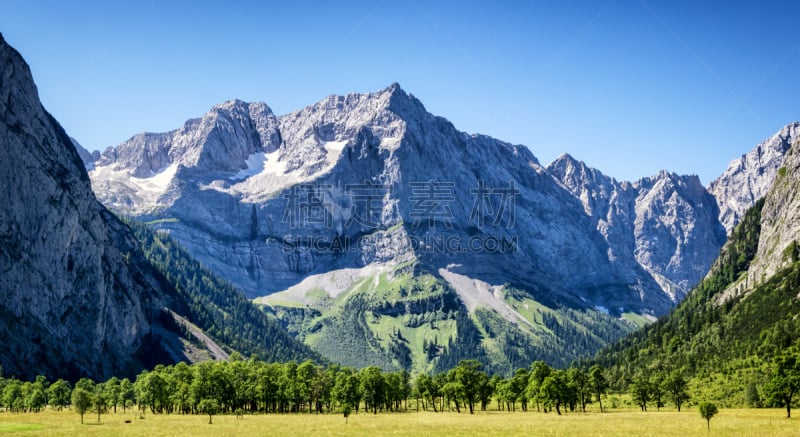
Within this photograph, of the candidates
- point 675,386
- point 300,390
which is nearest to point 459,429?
point 300,390

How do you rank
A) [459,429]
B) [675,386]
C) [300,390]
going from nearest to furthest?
[459,429]
[300,390]
[675,386]

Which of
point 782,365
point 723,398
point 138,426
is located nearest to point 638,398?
point 723,398

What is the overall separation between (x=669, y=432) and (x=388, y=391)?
8121cm

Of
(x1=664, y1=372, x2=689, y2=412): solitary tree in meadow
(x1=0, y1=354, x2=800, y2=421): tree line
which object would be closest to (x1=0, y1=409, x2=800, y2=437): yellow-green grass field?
(x1=0, y1=354, x2=800, y2=421): tree line

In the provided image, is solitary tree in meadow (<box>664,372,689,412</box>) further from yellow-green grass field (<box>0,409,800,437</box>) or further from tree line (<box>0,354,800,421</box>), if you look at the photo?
yellow-green grass field (<box>0,409,800,437</box>)

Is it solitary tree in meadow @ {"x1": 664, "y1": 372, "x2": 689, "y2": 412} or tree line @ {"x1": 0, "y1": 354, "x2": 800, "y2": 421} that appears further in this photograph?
solitary tree in meadow @ {"x1": 664, "y1": 372, "x2": 689, "y2": 412}

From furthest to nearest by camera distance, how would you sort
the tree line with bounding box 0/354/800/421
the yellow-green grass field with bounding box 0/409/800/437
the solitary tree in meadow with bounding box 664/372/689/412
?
the solitary tree in meadow with bounding box 664/372/689/412 → the tree line with bounding box 0/354/800/421 → the yellow-green grass field with bounding box 0/409/800/437

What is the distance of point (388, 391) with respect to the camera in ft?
503

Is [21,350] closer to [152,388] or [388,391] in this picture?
[152,388]

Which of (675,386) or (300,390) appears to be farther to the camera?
(675,386)

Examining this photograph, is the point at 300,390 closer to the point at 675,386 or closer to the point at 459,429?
the point at 459,429

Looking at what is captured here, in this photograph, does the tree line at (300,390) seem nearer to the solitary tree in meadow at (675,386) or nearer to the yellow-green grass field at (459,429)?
the solitary tree in meadow at (675,386)

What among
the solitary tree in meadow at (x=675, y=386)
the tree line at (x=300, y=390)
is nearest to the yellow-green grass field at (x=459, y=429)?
the tree line at (x=300, y=390)

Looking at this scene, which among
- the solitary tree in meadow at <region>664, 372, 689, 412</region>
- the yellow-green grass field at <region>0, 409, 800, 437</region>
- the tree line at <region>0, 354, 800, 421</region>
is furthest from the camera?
the solitary tree in meadow at <region>664, 372, 689, 412</region>
